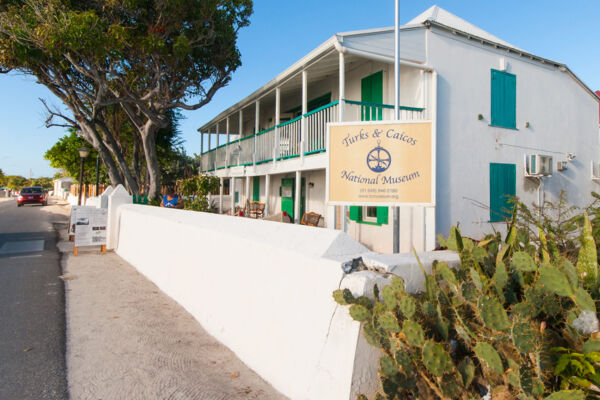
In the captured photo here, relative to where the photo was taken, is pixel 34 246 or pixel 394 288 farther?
pixel 34 246

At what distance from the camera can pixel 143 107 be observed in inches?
532

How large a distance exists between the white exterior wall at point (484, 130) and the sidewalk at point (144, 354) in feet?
19.3

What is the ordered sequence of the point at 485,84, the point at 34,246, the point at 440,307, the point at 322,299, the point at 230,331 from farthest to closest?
1. the point at 34,246
2. the point at 485,84
3. the point at 230,331
4. the point at 322,299
5. the point at 440,307

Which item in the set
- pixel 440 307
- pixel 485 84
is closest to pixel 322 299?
pixel 440 307

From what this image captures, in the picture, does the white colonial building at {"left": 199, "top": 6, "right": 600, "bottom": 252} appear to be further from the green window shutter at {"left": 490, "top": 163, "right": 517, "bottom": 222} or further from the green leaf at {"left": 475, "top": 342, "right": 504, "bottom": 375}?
the green leaf at {"left": 475, "top": 342, "right": 504, "bottom": 375}

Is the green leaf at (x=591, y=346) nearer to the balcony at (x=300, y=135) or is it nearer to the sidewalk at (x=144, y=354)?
the sidewalk at (x=144, y=354)

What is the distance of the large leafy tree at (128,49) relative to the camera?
11445 mm

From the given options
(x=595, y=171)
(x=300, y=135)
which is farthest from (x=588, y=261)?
(x=595, y=171)

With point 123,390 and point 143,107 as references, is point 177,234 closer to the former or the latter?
point 123,390

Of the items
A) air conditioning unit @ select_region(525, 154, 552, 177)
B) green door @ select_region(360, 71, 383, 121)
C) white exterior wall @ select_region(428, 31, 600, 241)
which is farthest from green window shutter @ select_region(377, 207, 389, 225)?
air conditioning unit @ select_region(525, 154, 552, 177)

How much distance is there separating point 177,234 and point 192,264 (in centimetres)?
95

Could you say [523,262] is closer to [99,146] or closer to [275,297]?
[275,297]

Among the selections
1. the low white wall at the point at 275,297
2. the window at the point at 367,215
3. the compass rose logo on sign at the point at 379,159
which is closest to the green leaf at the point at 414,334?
the low white wall at the point at 275,297

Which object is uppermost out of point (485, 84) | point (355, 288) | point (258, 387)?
point (485, 84)
